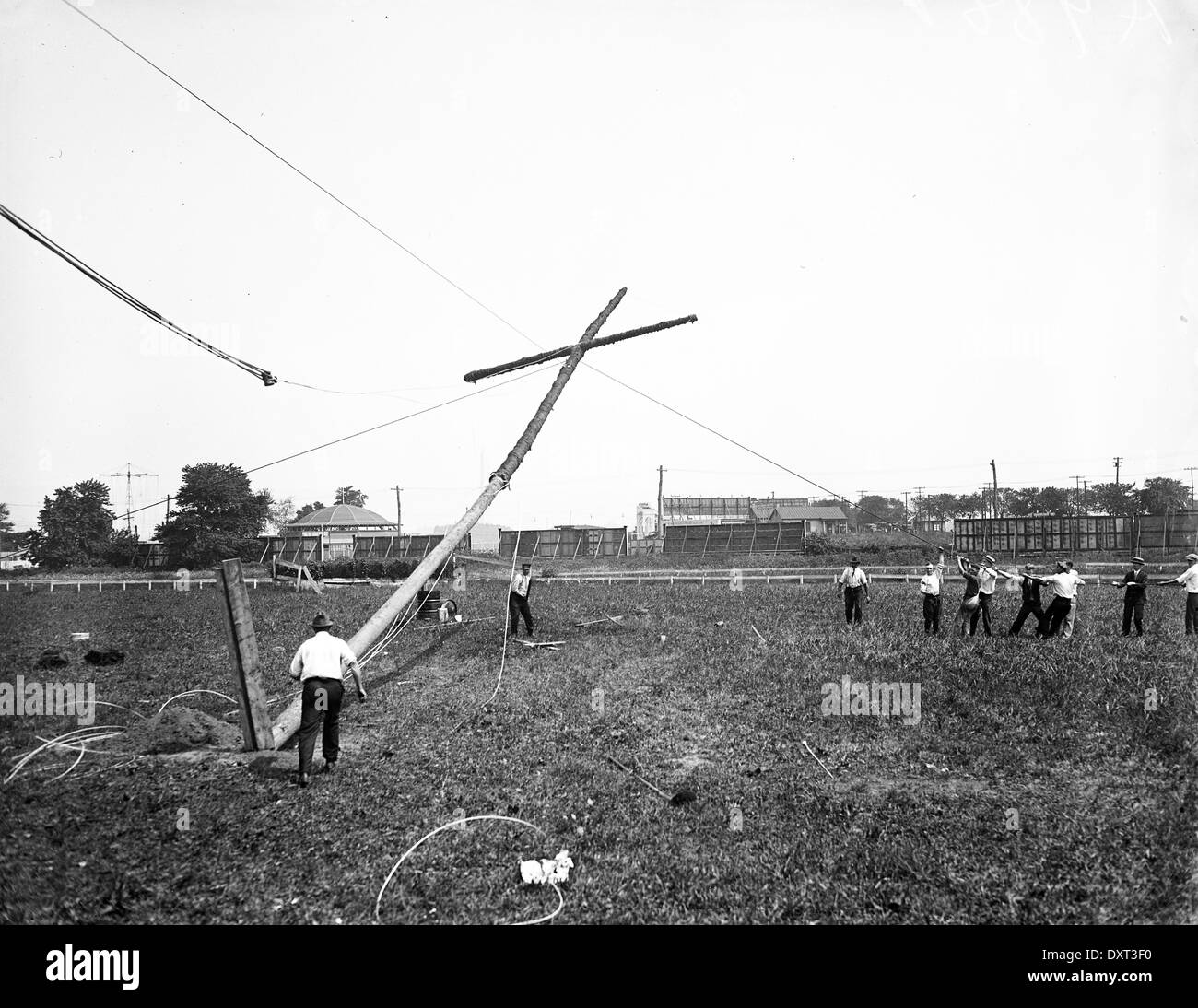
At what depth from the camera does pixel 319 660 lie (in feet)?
26.3

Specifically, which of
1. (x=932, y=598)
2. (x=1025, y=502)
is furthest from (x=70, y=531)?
(x=1025, y=502)

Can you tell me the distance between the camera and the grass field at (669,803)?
5.22 m

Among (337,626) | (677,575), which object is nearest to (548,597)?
(337,626)

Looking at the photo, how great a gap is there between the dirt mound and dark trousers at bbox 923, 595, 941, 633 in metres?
13.9

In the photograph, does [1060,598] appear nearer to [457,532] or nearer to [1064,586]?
[1064,586]

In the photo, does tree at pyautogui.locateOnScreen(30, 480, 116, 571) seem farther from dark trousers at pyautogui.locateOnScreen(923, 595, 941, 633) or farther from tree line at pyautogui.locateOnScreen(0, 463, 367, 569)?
dark trousers at pyautogui.locateOnScreen(923, 595, 941, 633)

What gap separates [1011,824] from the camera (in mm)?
6430

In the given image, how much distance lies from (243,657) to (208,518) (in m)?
41.4

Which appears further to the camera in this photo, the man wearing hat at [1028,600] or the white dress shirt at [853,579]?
the white dress shirt at [853,579]

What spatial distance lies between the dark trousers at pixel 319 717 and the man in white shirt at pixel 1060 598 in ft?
45.3
